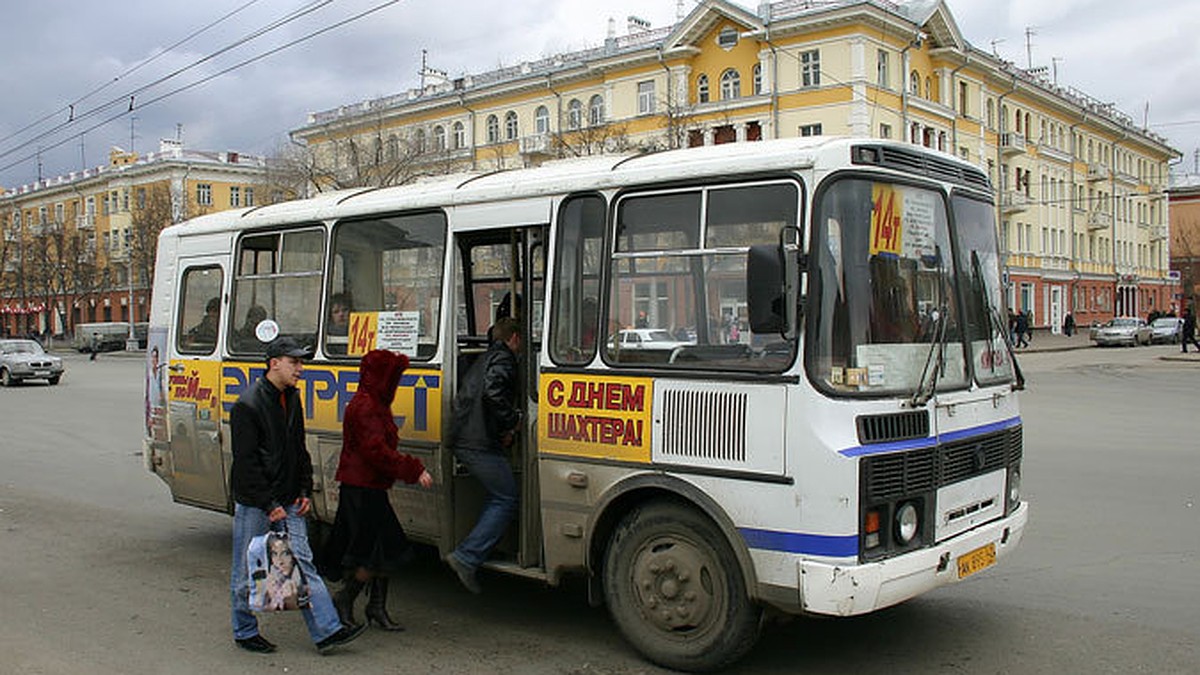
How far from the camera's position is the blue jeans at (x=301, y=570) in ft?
18.6

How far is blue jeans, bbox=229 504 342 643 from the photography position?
5656mm

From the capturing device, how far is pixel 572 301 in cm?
577

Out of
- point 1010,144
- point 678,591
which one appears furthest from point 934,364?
point 1010,144

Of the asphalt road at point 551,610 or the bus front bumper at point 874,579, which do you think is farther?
the asphalt road at point 551,610

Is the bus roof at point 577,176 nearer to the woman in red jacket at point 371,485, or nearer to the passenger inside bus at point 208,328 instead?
the passenger inside bus at point 208,328

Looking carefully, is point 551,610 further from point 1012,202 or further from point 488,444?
point 1012,202

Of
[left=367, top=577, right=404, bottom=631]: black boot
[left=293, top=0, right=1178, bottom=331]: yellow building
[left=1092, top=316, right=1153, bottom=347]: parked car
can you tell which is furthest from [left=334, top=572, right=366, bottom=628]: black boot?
[left=1092, top=316, right=1153, bottom=347]: parked car

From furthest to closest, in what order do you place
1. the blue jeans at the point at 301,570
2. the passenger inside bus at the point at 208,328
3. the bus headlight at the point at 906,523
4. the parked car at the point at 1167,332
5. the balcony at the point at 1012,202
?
the balcony at the point at 1012,202
the parked car at the point at 1167,332
the passenger inside bus at the point at 208,328
the blue jeans at the point at 301,570
the bus headlight at the point at 906,523

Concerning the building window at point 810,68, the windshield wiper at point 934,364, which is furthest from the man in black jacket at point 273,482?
the building window at point 810,68

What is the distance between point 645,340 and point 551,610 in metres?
2.15

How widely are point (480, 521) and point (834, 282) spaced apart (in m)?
2.60

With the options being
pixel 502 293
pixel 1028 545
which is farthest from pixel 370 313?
pixel 1028 545

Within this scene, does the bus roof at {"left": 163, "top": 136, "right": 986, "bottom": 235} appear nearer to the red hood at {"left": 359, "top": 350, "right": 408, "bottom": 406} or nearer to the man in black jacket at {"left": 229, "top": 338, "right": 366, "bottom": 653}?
the red hood at {"left": 359, "top": 350, "right": 408, "bottom": 406}

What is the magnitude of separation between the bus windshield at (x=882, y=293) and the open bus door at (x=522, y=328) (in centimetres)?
185
